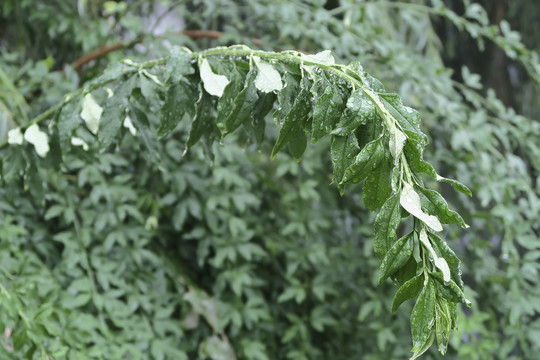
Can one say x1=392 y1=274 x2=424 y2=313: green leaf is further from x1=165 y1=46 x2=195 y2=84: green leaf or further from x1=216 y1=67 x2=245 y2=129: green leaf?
x1=165 y1=46 x2=195 y2=84: green leaf

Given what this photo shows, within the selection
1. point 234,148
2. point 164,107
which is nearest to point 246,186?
point 234,148

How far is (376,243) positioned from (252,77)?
0.27 m

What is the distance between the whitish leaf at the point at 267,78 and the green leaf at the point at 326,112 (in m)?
0.07

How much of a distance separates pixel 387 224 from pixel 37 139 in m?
0.61

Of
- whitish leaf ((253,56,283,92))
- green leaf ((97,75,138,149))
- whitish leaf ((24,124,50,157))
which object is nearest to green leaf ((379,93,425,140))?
whitish leaf ((253,56,283,92))

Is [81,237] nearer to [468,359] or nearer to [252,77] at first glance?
[252,77]

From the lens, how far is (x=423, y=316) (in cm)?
54

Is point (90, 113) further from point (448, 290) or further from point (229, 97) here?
point (448, 290)

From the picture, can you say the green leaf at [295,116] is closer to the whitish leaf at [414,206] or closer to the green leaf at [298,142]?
the green leaf at [298,142]

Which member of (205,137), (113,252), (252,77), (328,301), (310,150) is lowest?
(328,301)

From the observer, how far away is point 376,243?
58 cm

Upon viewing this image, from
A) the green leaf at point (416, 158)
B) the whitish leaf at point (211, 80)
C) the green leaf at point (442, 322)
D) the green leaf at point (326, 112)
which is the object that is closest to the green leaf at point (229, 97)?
the whitish leaf at point (211, 80)

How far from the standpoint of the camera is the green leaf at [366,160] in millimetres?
578

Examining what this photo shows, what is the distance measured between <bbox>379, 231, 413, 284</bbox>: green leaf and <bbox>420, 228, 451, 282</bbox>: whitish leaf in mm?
14
